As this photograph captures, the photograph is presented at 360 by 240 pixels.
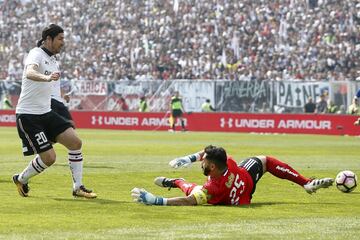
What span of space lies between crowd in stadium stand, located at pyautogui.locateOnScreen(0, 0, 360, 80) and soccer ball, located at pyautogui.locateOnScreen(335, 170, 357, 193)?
32.9m

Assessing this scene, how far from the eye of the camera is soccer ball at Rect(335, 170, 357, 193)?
1589 centimetres

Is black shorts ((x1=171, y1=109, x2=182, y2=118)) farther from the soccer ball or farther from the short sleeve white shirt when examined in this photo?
the short sleeve white shirt

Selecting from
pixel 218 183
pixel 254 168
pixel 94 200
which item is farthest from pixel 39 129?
pixel 254 168

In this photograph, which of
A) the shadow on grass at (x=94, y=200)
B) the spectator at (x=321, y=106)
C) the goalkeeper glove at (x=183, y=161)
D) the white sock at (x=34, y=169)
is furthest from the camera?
the spectator at (x=321, y=106)

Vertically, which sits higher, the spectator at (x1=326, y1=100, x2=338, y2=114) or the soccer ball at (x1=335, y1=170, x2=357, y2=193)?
the soccer ball at (x1=335, y1=170, x2=357, y2=193)

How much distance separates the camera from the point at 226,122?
1953 inches

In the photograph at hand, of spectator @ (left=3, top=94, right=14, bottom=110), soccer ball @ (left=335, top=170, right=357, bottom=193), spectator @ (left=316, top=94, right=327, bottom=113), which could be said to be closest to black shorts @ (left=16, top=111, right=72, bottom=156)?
soccer ball @ (left=335, top=170, right=357, bottom=193)

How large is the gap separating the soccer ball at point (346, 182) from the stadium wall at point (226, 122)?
28857mm

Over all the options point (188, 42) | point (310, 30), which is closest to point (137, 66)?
point (188, 42)

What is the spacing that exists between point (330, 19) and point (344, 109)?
764 cm

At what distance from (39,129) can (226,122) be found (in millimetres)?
35490

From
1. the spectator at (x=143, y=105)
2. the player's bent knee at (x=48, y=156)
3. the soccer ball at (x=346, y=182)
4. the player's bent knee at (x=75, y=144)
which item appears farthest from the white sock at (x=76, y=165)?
the spectator at (x=143, y=105)

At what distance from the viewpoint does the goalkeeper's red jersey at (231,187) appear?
13.2 m

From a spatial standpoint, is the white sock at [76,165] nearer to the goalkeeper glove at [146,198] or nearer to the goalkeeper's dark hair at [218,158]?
the goalkeeper glove at [146,198]
